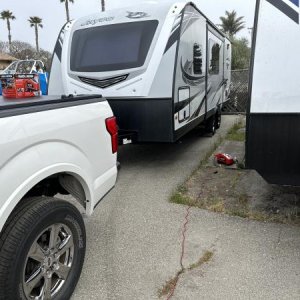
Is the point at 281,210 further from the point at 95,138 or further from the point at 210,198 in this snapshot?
the point at 95,138

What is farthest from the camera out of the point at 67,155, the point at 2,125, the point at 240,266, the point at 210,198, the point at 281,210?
the point at 210,198

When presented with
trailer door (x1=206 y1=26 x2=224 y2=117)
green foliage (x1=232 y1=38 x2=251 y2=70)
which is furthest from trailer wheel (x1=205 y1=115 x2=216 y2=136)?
green foliage (x1=232 y1=38 x2=251 y2=70)

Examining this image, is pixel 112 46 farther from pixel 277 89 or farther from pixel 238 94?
pixel 238 94

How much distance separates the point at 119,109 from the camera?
6234 millimetres

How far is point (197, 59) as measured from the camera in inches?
285

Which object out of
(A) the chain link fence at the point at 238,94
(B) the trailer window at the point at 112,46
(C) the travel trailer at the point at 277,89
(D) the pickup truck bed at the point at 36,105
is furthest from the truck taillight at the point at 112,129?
(A) the chain link fence at the point at 238,94

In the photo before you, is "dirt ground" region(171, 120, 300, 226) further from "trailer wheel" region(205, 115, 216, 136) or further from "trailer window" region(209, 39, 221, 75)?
"trailer wheel" region(205, 115, 216, 136)

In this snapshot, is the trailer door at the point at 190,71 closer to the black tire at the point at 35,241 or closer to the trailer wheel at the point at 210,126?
the trailer wheel at the point at 210,126

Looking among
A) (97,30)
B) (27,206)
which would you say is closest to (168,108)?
(97,30)

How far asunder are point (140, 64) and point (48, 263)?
4.12 meters

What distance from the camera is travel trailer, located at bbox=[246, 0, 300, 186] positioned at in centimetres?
338

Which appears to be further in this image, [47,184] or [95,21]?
[95,21]

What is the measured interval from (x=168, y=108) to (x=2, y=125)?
390 centimetres

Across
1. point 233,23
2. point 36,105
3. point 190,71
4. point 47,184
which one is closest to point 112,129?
point 47,184
